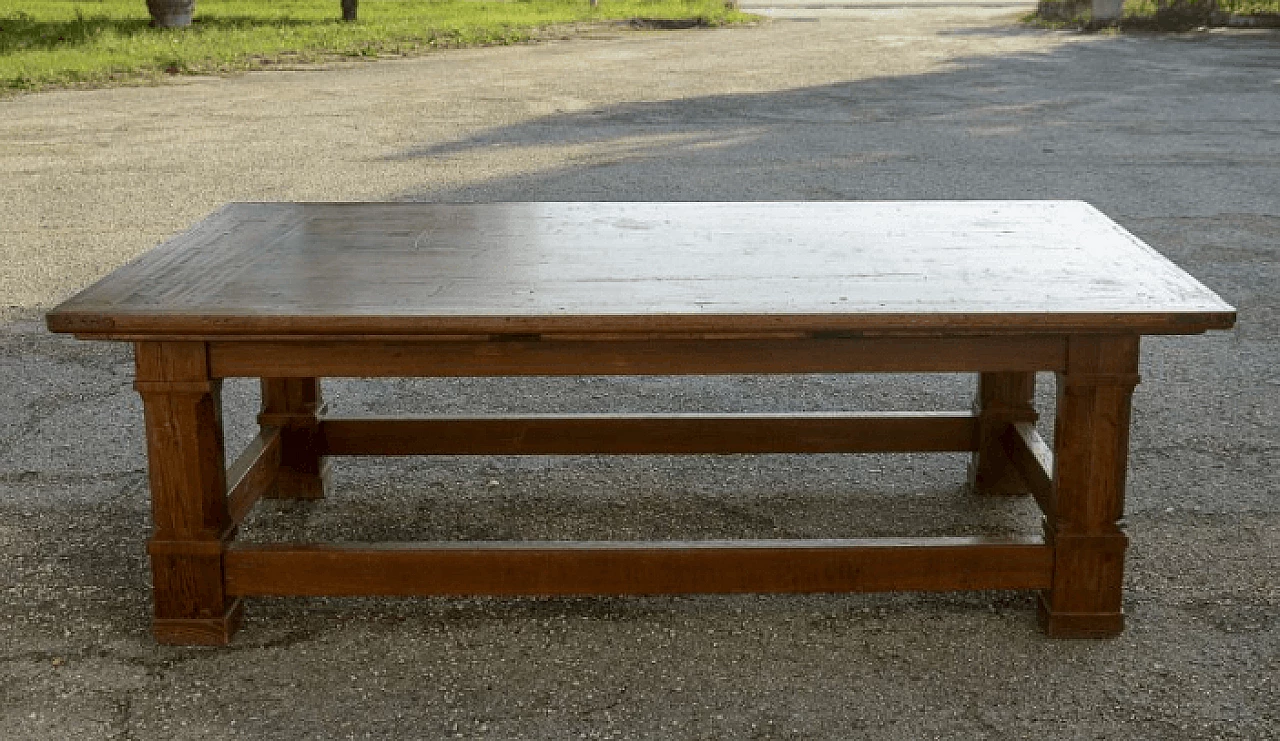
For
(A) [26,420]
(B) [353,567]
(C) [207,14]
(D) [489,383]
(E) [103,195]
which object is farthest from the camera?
(C) [207,14]

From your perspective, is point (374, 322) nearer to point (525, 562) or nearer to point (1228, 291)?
point (525, 562)

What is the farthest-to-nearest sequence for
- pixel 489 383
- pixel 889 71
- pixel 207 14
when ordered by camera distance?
pixel 207 14 → pixel 889 71 → pixel 489 383

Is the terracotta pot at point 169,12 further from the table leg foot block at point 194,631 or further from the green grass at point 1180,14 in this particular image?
the table leg foot block at point 194,631

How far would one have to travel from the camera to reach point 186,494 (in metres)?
2.90

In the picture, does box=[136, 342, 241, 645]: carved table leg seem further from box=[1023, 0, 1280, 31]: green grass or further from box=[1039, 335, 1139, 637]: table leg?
box=[1023, 0, 1280, 31]: green grass

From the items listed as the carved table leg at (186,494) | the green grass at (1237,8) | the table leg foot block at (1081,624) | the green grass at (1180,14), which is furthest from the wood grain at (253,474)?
the green grass at (1237,8)

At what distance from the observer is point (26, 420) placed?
4309 mm

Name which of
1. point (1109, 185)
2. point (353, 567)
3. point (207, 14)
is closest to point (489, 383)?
point (353, 567)

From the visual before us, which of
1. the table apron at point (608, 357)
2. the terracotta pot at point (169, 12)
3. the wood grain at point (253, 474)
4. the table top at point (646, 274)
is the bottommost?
the wood grain at point (253, 474)

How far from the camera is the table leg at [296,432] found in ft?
11.9

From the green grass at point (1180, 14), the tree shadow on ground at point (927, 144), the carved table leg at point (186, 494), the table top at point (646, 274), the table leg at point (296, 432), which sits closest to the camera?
the table top at point (646, 274)

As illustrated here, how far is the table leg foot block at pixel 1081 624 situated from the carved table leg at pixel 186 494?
164 centimetres

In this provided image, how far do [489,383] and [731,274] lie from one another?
71.4 inches

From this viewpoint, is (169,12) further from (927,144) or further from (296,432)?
(296,432)
